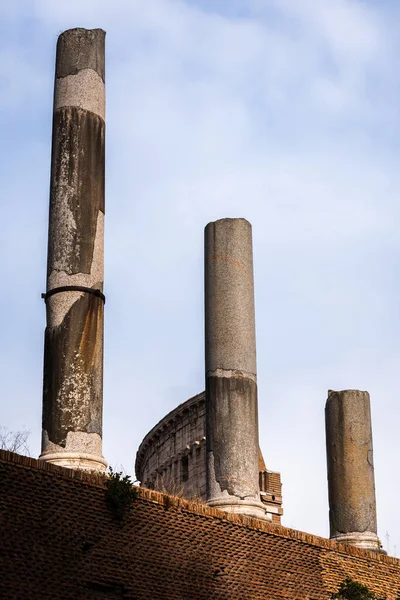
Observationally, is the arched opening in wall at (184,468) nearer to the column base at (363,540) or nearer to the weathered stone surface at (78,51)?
the column base at (363,540)

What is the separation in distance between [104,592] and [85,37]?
7.41 metres

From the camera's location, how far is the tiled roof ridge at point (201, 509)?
12602 mm

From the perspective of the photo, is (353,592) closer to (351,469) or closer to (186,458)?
(351,469)

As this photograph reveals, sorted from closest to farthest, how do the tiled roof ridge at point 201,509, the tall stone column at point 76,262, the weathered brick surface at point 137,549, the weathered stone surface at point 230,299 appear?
the weathered brick surface at point 137,549 → the tiled roof ridge at point 201,509 → the tall stone column at point 76,262 → the weathered stone surface at point 230,299

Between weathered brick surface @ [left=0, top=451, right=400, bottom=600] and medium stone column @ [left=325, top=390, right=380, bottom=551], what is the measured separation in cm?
254

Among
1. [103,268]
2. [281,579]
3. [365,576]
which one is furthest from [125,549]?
[365,576]

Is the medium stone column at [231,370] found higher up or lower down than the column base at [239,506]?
higher up

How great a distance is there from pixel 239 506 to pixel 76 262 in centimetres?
393

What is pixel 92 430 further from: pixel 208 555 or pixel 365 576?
pixel 365 576

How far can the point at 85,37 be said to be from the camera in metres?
15.9

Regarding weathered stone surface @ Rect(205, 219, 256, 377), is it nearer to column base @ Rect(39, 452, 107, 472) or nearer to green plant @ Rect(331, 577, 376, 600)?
green plant @ Rect(331, 577, 376, 600)

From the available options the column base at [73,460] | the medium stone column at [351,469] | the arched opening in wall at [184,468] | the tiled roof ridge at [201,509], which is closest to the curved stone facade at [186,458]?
the arched opening in wall at [184,468]

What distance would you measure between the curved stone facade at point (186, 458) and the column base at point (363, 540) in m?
7.52

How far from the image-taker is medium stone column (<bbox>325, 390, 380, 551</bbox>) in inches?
734
